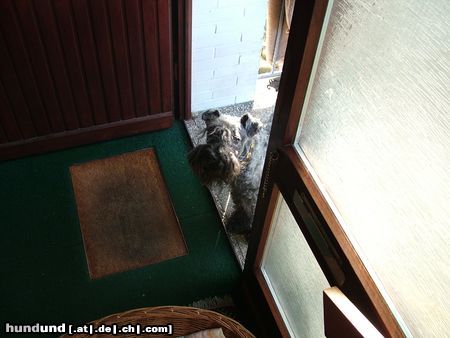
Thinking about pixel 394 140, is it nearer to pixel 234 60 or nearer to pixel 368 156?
pixel 368 156

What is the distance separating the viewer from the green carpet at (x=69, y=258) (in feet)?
7.19

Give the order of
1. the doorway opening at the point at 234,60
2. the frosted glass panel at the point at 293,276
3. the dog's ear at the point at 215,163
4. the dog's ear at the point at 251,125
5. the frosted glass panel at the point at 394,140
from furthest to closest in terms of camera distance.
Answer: the doorway opening at the point at 234,60, the dog's ear at the point at 251,125, the dog's ear at the point at 215,163, the frosted glass panel at the point at 293,276, the frosted glass panel at the point at 394,140

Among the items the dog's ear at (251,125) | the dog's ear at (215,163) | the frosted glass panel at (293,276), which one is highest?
the dog's ear at (251,125)

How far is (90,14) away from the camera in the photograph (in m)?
2.21

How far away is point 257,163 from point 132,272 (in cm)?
83

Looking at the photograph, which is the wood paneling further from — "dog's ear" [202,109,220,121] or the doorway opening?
"dog's ear" [202,109,220,121]

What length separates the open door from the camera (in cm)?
86

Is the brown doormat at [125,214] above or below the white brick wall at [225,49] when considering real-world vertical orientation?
below

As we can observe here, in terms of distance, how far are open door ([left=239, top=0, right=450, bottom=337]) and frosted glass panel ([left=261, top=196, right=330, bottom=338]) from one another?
0.04 ft

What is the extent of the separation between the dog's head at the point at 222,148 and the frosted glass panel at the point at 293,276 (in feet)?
1.64

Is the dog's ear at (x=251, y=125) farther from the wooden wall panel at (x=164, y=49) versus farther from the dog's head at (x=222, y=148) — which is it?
the wooden wall panel at (x=164, y=49)

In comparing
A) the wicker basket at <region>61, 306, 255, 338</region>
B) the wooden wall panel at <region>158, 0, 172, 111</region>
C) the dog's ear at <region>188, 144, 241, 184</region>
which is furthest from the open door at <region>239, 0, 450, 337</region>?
the wooden wall panel at <region>158, 0, 172, 111</region>

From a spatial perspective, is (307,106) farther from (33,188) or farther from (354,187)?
(33,188)

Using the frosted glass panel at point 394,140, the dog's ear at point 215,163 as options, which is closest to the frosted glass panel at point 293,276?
the frosted glass panel at point 394,140
